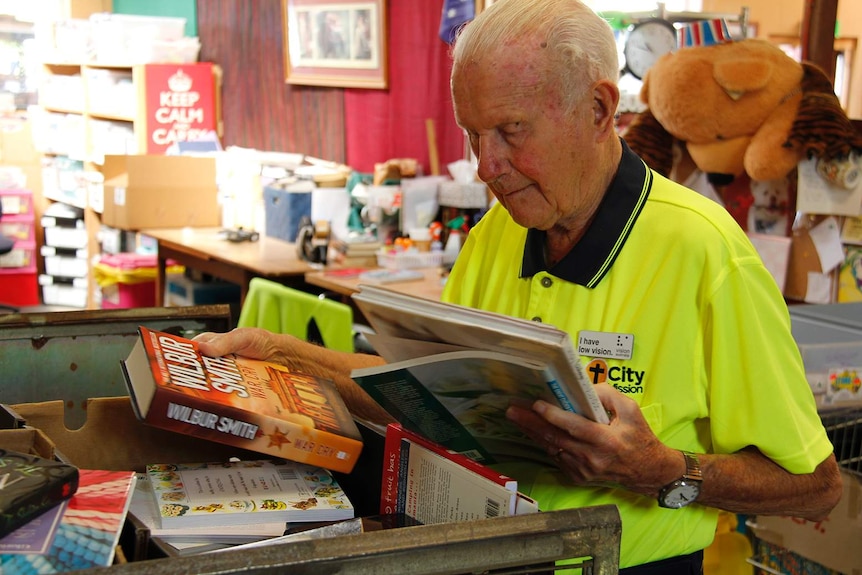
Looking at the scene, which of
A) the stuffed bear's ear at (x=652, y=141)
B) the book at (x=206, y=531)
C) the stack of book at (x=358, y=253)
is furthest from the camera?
the stack of book at (x=358, y=253)

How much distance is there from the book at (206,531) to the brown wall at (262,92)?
4.54 meters

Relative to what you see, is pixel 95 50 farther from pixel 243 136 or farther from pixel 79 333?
pixel 79 333

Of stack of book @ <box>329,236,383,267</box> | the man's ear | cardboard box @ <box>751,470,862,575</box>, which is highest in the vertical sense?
the man's ear

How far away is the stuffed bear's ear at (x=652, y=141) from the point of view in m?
2.94

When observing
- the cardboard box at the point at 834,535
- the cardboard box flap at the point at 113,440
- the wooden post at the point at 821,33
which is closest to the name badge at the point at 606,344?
the cardboard box flap at the point at 113,440

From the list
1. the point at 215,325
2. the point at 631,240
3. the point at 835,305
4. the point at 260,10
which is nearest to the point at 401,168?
the point at 260,10

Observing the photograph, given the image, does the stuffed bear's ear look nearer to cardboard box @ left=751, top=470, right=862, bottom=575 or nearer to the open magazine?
cardboard box @ left=751, top=470, right=862, bottom=575

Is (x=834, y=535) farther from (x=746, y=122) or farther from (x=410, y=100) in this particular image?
(x=410, y=100)

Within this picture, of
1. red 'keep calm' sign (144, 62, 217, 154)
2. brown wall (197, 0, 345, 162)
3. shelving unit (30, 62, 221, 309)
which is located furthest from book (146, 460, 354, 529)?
red 'keep calm' sign (144, 62, 217, 154)

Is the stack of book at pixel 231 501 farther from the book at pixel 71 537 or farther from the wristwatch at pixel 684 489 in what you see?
the wristwatch at pixel 684 489

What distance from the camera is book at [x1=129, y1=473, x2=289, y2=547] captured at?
3.43ft

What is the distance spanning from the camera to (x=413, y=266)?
4160 millimetres

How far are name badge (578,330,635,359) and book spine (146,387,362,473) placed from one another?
0.36m

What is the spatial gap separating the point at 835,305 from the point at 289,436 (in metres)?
1.78
